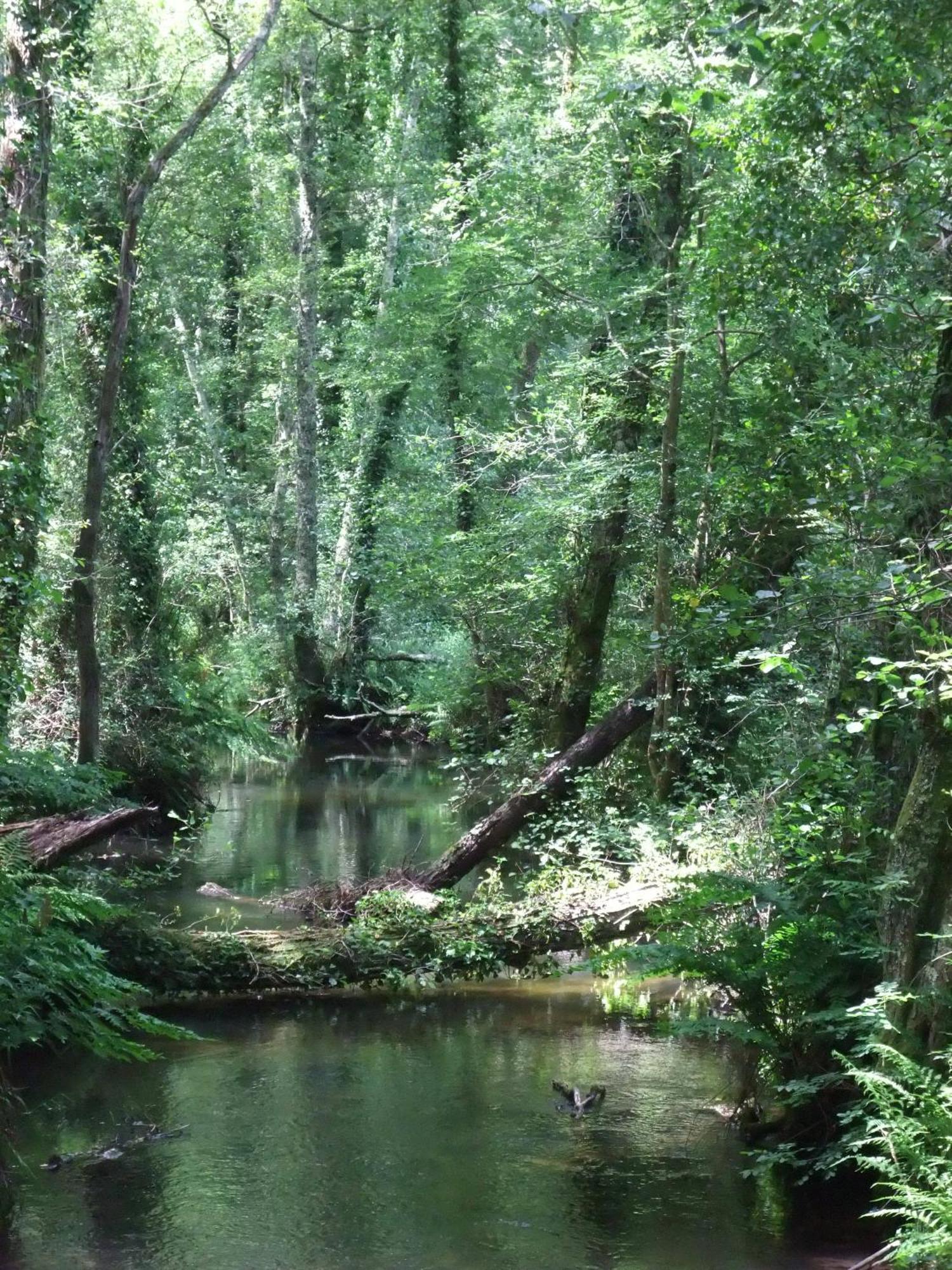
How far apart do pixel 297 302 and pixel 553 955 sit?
17365 millimetres

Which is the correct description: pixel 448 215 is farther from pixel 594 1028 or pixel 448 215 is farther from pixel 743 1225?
pixel 743 1225

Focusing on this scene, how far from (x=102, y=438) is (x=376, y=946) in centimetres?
625

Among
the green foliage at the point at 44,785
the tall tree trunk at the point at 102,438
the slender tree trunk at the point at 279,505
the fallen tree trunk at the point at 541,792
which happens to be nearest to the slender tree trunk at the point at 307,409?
the slender tree trunk at the point at 279,505

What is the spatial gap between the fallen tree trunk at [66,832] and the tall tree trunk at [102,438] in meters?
4.46

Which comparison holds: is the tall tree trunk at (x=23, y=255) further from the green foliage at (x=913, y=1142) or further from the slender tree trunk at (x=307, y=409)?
the slender tree trunk at (x=307, y=409)

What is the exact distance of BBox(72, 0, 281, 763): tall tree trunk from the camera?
13.0 meters

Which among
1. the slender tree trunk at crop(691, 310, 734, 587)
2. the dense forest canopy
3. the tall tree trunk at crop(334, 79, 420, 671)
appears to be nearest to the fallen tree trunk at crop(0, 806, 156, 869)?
the dense forest canopy

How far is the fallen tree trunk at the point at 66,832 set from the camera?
28.0 ft

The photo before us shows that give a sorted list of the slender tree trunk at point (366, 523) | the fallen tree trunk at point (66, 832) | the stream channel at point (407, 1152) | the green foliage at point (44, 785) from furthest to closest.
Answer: the slender tree trunk at point (366, 523)
the green foliage at point (44, 785)
the fallen tree trunk at point (66, 832)
the stream channel at point (407, 1152)

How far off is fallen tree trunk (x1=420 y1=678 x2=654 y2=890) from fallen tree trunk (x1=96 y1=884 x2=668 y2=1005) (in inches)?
43.2

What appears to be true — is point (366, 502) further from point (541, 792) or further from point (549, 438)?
point (541, 792)

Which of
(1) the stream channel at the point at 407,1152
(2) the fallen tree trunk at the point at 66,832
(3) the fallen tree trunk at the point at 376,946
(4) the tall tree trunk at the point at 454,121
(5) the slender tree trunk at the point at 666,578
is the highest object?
(4) the tall tree trunk at the point at 454,121

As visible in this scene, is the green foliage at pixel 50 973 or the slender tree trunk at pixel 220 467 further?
the slender tree trunk at pixel 220 467

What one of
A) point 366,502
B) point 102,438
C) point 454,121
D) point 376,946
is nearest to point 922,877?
point 376,946
